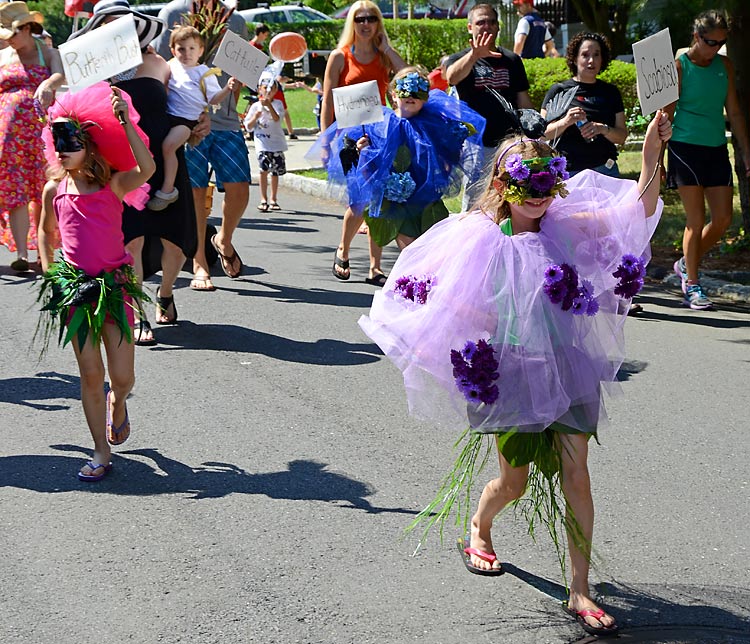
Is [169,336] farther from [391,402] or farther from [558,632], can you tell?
[558,632]

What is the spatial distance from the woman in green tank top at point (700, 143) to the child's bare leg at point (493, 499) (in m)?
4.78

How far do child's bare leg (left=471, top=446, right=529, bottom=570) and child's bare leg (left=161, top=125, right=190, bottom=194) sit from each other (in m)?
3.92

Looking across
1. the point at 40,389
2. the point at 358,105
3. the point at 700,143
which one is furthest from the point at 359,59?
the point at 40,389

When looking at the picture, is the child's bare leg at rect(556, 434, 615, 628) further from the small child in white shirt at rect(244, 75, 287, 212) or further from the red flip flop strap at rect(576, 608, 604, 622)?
the small child in white shirt at rect(244, 75, 287, 212)

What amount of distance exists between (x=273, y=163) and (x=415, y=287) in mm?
9822

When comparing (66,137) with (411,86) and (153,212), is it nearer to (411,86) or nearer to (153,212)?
(153,212)

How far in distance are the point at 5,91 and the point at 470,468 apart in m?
6.70

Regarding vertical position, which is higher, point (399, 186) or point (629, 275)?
point (629, 275)

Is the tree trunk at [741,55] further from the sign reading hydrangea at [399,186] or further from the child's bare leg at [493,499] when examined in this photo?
the child's bare leg at [493,499]

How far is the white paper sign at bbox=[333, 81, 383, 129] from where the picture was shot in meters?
8.21

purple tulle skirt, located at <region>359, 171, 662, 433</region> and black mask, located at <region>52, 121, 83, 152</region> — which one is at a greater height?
black mask, located at <region>52, 121, 83, 152</region>

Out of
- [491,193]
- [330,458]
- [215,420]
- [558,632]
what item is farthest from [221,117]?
[558,632]

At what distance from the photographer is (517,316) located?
3.87 m

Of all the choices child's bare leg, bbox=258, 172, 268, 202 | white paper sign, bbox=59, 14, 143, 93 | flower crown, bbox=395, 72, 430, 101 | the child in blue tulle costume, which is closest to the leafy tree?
child's bare leg, bbox=258, 172, 268, 202
